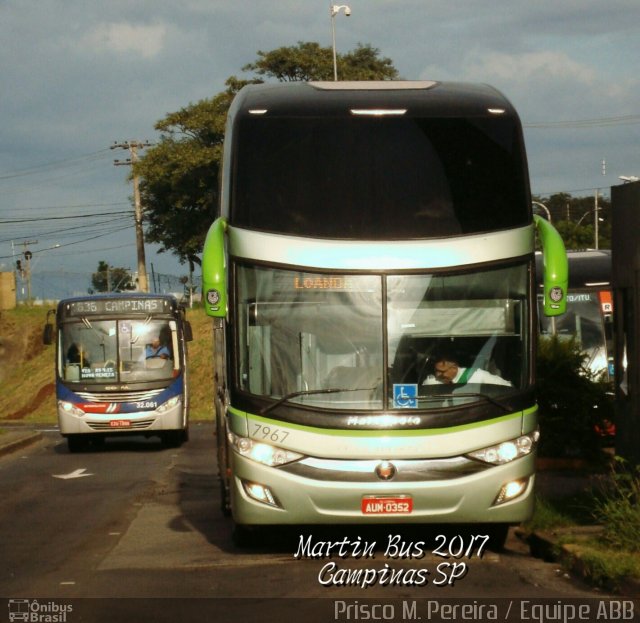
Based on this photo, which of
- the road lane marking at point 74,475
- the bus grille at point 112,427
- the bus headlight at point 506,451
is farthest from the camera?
the bus grille at point 112,427

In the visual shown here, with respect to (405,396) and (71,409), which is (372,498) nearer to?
(405,396)

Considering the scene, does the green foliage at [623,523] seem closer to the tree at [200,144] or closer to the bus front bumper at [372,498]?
the bus front bumper at [372,498]

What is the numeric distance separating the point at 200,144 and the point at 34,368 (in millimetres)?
13601

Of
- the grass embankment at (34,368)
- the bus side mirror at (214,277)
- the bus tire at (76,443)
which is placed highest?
the bus side mirror at (214,277)

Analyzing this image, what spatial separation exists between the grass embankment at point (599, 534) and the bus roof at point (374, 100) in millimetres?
3303

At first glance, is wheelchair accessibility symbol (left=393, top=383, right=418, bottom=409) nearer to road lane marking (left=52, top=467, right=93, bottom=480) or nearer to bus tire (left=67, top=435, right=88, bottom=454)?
road lane marking (left=52, top=467, right=93, bottom=480)

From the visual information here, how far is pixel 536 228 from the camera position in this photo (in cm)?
1078

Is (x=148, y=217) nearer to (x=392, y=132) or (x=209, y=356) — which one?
(x=209, y=356)

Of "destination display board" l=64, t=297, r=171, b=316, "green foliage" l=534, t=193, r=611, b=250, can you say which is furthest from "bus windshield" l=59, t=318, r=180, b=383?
"green foliage" l=534, t=193, r=611, b=250

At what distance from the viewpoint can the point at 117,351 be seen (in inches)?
1016

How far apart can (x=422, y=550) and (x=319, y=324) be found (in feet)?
6.97

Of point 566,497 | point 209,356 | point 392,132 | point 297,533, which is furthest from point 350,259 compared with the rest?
point 209,356

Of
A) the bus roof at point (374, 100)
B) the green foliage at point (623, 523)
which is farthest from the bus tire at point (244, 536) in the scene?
the bus roof at point (374, 100)

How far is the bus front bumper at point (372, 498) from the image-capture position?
392 inches
